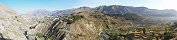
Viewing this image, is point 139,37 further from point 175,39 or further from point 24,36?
point 24,36

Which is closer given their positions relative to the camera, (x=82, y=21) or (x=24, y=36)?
(x=24, y=36)

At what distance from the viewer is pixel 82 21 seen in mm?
179625

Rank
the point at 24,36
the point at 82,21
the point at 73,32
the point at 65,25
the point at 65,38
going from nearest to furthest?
the point at 24,36
the point at 65,38
the point at 73,32
the point at 65,25
the point at 82,21

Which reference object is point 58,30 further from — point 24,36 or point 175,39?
point 175,39

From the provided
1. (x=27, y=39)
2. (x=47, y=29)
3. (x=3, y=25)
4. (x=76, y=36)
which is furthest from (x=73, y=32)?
(x=3, y=25)

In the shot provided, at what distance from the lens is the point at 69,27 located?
161250mm

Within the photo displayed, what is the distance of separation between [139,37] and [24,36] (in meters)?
52.0

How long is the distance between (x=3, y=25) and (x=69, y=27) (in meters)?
51.7

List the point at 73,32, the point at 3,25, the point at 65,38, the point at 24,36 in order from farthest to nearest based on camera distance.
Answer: the point at 73,32 → the point at 65,38 → the point at 24,36 → the point at 3,25

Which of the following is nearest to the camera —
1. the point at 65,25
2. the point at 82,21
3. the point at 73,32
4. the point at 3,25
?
the point at 3,25

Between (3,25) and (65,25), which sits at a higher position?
(3,25)

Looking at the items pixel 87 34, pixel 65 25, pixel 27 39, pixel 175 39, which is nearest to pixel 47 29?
pixel 65 25

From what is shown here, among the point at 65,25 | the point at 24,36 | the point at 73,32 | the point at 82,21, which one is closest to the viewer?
the point at 24,36

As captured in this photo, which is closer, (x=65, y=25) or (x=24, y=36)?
(x=24, y=36)
